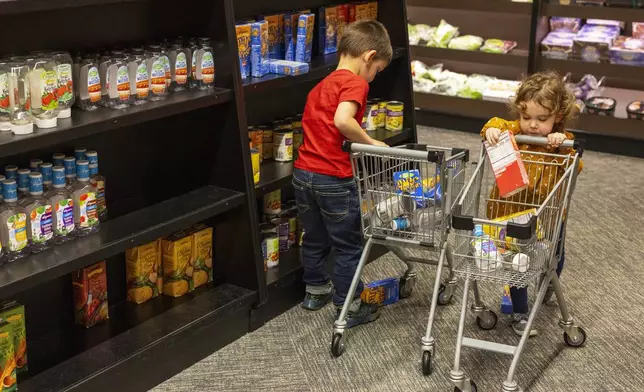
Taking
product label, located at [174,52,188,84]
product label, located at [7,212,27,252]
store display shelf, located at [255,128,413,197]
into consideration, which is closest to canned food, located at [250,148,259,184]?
store display shelf, located at [255,128,413,197]

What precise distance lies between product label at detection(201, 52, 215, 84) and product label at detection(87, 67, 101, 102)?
0.51m

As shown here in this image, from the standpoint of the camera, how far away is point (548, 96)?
357 centimetres

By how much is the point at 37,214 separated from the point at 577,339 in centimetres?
232

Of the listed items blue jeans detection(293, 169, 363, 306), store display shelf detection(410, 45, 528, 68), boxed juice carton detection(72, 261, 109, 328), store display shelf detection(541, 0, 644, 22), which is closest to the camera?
boxed juice carton detection(72, 261, 109, 328)

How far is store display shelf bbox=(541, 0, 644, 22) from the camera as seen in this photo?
6.77 metres

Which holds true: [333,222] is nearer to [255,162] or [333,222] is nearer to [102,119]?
[255,162]

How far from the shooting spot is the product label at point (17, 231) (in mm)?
3020

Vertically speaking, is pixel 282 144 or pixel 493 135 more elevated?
pixel 493 135

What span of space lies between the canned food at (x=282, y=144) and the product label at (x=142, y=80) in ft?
3.59

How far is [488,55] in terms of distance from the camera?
24.4ft

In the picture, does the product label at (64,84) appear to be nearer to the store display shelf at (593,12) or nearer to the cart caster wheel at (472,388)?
the cart caster wheel at (472,388)

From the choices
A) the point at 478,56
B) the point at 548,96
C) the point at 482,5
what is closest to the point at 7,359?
the point at 548,96

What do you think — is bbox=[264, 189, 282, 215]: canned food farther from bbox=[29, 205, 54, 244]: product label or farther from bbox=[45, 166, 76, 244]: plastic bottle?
bbox=[29, 205, 54, 244]: product label

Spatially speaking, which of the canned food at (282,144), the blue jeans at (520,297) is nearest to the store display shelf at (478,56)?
the canned food at (282,144)
